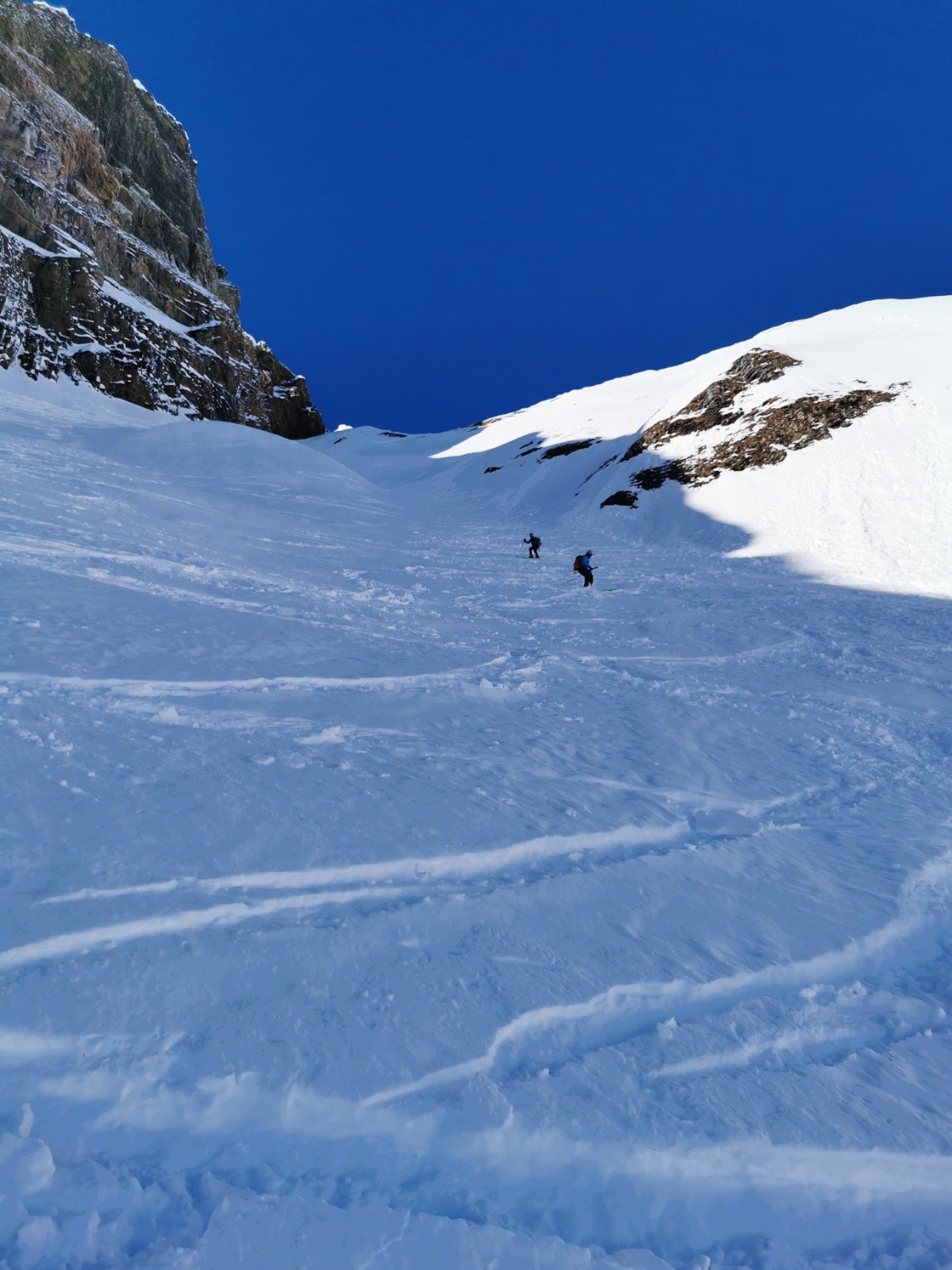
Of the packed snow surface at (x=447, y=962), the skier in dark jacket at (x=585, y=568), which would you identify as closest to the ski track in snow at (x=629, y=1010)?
the packed snow surface at (x=447, y=962)

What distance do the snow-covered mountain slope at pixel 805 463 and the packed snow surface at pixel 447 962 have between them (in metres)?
13.7

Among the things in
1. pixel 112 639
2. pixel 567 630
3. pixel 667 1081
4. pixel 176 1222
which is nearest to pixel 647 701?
pixel 567 630

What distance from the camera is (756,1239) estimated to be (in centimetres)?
195

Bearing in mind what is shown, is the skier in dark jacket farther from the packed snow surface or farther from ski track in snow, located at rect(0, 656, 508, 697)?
ski track in snow, located at rect(0, 656, 508, 697)

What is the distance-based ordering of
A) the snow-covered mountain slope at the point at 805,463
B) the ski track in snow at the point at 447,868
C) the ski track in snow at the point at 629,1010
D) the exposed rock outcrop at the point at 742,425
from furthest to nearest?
1. the exposed rock outcrop at the point at 742,425
2. the snow-covered mountain slope at the point at 805,463
3. the ski track in snow at the point at 447,868
4. the ski track in snow at the point at 629,1010

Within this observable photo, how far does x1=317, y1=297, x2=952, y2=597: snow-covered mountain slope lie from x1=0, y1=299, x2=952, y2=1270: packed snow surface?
Result: 13.7 metres

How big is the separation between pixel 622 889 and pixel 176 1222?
233 centimetres

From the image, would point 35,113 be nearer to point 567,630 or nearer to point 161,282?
point 161,282

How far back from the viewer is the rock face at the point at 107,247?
4012 centimetres

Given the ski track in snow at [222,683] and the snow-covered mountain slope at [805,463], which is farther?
the snow-covered mountain slope at [805,463]

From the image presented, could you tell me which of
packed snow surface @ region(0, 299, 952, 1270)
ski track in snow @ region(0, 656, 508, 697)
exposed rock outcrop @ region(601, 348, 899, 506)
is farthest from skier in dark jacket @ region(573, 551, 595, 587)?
exposed rock outcrop @ region(601, 348, 899, 506)

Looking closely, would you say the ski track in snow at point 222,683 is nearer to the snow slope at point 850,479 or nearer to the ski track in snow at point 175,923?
the ski track in snow at point 175,923

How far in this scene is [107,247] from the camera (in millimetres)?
47594

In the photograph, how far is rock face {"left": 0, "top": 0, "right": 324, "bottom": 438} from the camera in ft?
132
